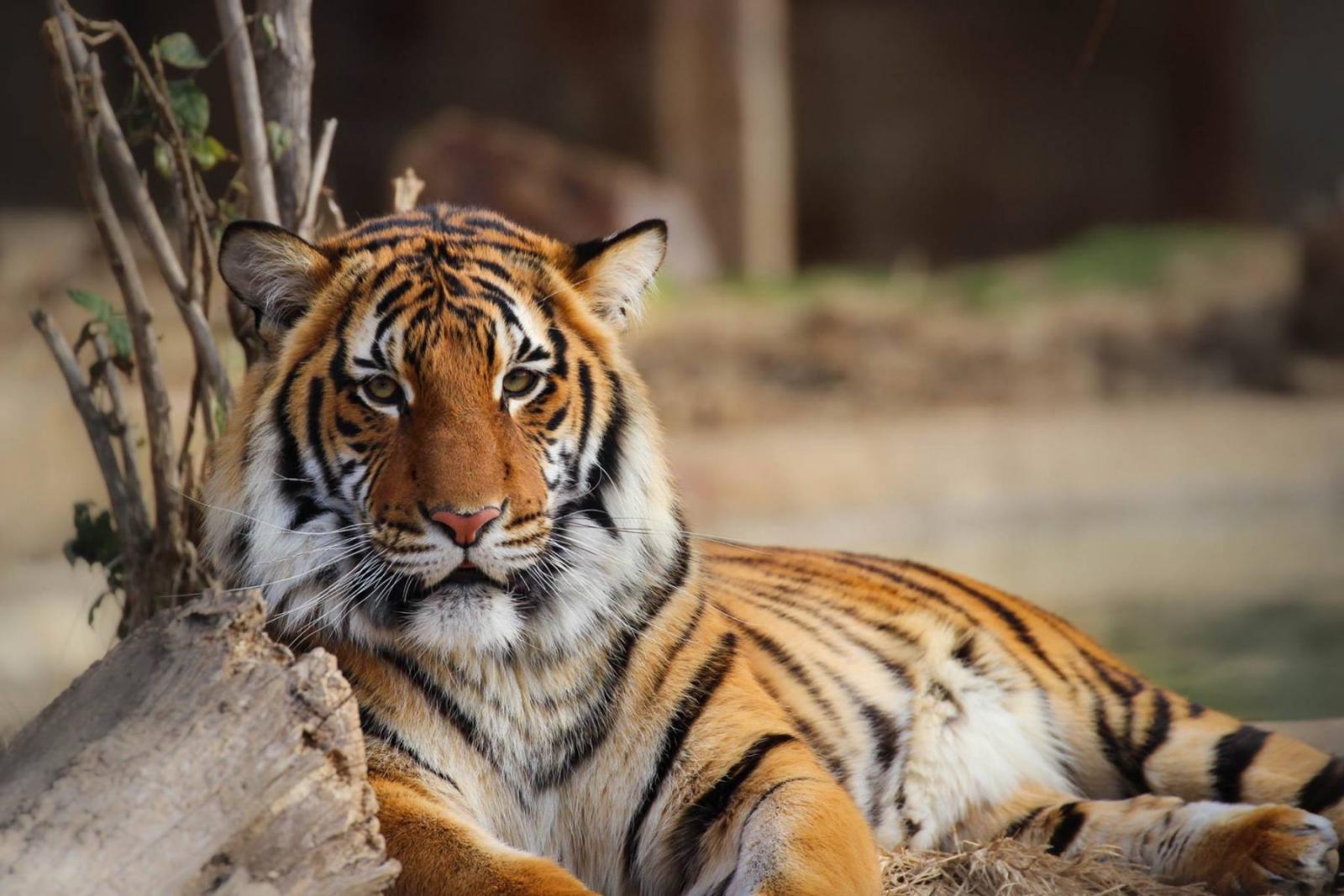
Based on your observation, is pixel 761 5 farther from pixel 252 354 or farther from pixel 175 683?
pixel 175 683

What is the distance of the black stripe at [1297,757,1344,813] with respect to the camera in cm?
265

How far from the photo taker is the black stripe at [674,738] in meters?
2.27

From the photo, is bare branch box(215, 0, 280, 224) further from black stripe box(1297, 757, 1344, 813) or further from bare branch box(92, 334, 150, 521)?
black stripe box(1297, 757, 1344, 813)

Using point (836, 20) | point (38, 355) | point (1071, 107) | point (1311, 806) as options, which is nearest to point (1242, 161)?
point (1071, 107)

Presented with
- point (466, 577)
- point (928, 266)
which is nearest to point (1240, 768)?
point (466, 577)

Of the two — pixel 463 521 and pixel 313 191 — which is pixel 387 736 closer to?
pixel 463 521

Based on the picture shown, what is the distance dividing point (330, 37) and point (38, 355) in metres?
6.29

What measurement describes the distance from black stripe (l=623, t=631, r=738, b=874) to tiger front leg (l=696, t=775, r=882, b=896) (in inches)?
5.9

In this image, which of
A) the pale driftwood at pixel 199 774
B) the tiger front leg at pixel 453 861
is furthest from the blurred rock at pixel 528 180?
the pale driftwood at pixel 199 774

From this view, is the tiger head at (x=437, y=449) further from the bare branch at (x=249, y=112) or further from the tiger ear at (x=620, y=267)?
the bare branch at (x=249, y=112)

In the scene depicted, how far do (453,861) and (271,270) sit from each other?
913 millimetres

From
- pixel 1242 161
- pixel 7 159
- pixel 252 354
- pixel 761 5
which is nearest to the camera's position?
pixel 252 354

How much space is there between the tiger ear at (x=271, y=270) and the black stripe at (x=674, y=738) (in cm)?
83

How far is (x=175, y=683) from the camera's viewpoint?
1806 mm
